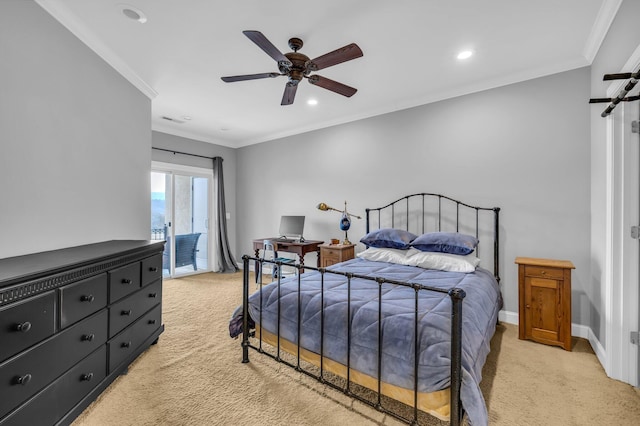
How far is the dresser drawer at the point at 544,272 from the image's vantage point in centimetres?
265

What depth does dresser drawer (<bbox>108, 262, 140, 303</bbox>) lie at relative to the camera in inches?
83.1

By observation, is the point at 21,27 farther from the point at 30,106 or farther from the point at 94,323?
the point at 94,323

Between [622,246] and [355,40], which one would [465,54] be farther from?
[622,246]

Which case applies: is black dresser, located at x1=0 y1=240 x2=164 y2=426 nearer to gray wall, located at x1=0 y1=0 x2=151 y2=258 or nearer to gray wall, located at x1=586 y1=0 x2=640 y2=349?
gray wall, located at x1=0 y1=0 x2=151 y2=258

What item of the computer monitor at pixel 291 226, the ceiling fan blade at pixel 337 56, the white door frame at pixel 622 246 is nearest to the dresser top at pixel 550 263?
the white door frame at pixel 622 246

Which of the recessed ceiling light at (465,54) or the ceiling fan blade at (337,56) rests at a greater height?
the recessed ceiling light at (465,54)

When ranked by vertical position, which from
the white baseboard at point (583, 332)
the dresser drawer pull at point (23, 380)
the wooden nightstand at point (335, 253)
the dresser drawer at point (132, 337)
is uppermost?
the wooden nightstand at point (335, 253)

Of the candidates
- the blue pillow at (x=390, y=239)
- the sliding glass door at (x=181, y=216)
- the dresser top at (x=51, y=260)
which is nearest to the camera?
the dresser top at (x=51, y=260)

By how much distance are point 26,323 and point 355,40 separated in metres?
2.92

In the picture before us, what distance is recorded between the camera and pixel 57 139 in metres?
2.24

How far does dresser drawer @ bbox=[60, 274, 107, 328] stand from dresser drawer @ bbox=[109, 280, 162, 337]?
0.55 ft

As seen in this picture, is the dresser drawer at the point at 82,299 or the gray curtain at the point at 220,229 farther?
the gray curtain at the point at 220,229

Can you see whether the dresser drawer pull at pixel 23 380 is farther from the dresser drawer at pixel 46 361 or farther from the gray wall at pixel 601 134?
the gray wall at pixel 601 134

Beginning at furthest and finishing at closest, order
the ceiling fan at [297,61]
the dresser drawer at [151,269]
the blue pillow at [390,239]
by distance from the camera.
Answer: the blue pillow at [390,239] → the dresser drawer at [151,269] → the ceiling fan at [297,61]
